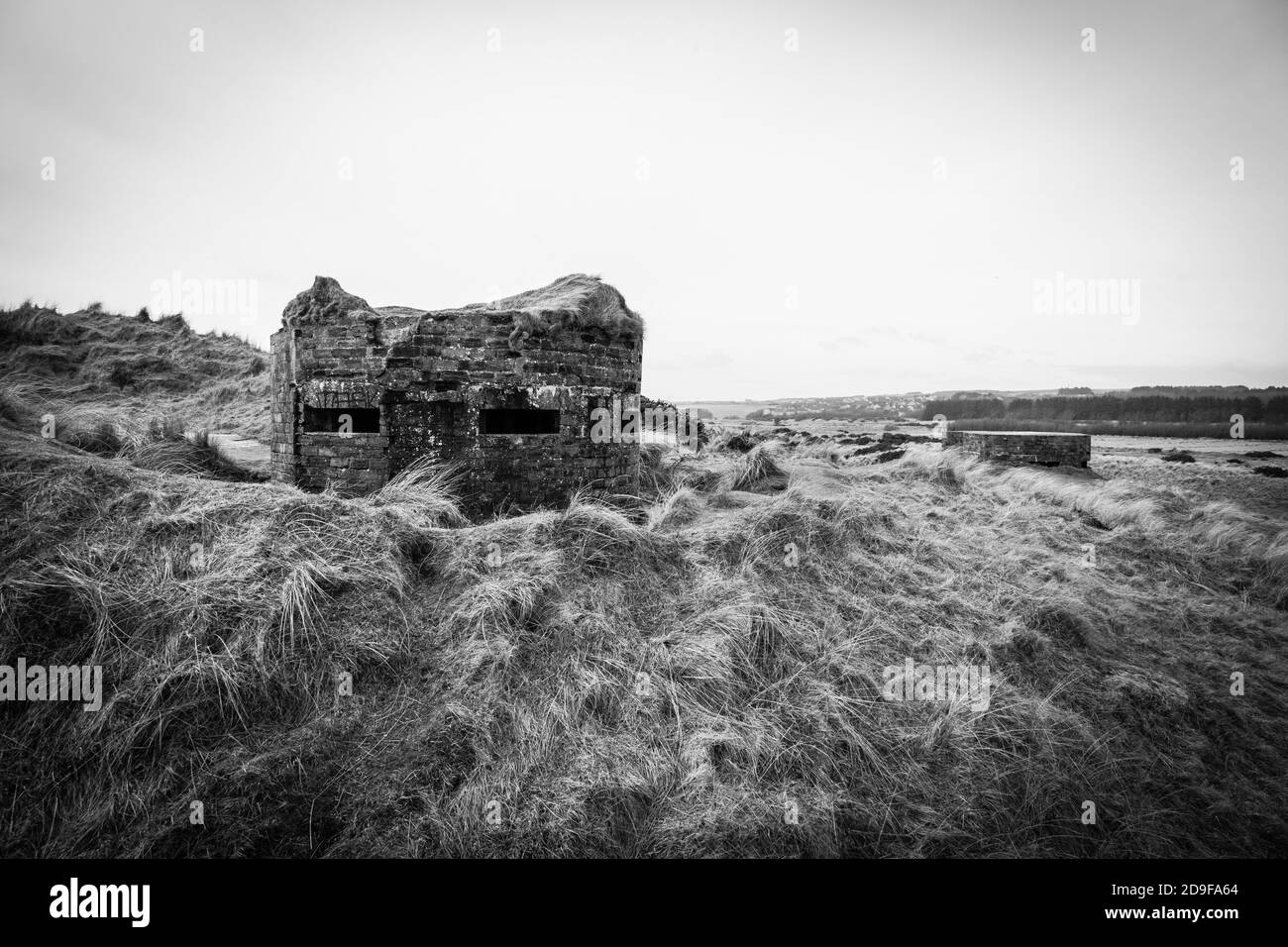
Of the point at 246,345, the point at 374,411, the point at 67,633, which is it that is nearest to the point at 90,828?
the point at 67,633

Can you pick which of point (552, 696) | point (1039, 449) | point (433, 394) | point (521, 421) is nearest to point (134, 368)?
point (433, 394)

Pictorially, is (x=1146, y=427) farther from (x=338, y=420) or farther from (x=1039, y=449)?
(x=338, y=420)

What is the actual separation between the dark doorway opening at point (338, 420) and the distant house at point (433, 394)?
0.5 inches

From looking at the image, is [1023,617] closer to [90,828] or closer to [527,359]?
[527,359]

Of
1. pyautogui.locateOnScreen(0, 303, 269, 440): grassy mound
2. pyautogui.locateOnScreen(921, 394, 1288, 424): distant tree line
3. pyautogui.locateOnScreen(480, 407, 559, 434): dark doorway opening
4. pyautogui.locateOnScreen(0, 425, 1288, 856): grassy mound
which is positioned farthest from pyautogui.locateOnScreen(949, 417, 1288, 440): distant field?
pyautogui.locateOnScreen(0, 303, 269, 440): grassy mound

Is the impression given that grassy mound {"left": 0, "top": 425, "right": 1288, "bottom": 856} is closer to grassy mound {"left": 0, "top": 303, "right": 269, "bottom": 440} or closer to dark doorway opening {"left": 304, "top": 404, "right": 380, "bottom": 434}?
dark doorway opening {"left": 304, "top": 404, "right": 380, "bottom": 434}

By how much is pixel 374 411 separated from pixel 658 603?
3.72 m

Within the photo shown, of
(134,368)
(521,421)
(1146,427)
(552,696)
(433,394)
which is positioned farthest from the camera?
(1146,427)

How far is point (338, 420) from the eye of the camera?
20.8 ft

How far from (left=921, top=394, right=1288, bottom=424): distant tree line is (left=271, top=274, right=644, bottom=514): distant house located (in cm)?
3042

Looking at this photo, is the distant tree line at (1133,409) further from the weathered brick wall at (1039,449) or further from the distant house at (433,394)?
the distant house at (433,394)

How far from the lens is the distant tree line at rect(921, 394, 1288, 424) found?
25669mm

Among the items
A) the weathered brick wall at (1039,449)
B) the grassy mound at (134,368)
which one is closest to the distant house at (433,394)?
the grassy mound at (134,368)

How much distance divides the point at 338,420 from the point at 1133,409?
132 ft
